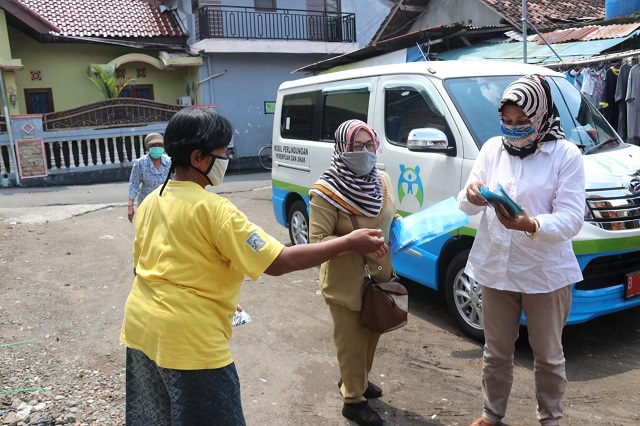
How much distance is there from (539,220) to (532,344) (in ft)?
2.31

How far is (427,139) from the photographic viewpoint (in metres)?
4.22

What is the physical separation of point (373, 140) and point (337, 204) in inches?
16.8

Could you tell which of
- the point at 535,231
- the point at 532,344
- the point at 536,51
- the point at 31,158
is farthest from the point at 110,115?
the point at 535,231

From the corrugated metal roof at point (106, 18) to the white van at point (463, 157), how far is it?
13.7 m

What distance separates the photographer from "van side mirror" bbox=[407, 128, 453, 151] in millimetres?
4160

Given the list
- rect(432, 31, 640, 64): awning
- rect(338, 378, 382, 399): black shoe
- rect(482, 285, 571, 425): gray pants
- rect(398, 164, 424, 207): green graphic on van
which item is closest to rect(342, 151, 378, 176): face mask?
rect(482, 285, 571, 425): gray pants

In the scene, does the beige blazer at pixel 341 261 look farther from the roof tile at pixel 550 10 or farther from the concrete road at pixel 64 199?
the roof tile at pixel 550 10

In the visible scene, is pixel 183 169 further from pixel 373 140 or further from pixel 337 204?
pixel 373 140

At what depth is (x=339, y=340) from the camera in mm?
3346

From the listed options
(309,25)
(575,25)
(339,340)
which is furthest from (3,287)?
(309,25)

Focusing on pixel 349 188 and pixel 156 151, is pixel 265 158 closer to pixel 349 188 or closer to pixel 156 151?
pixel 156 151

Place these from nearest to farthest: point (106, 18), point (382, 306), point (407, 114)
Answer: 1. point (382, 306)
2. point (407, 114)
3. point (106, 18)

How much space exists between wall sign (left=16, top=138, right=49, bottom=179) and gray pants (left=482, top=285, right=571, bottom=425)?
44.3 feet

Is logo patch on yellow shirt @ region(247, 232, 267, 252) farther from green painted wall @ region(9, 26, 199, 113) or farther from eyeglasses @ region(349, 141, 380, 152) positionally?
green painted wall @ region(9, 26, 199, 113)
